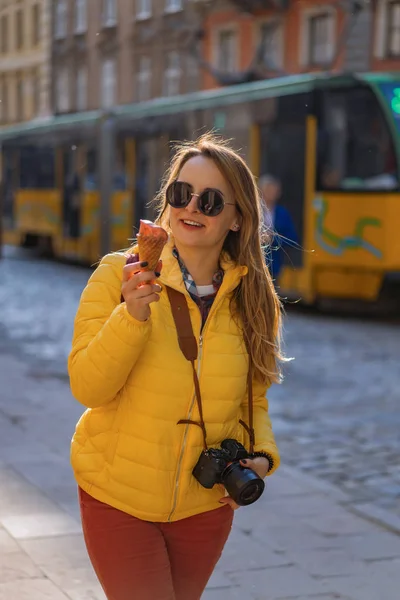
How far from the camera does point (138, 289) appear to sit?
266 cm

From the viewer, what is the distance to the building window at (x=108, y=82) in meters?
32.7

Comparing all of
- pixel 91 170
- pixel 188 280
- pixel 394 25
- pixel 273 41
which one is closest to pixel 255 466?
pixel 188 280

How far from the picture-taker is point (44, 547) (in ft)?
15.8

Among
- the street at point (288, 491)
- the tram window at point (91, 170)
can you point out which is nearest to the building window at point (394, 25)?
the tram window at point (91, 170)

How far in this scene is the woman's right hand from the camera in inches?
104

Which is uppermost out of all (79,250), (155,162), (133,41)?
(133,41)

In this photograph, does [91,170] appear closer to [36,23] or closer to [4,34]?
[36,23]

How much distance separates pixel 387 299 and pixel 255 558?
1186 cm

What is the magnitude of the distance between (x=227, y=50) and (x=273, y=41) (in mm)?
1825

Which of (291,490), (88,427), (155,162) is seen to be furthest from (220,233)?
(155,162)

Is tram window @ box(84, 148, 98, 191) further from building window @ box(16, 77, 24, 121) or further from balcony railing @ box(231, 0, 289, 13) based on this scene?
balcony railing @ box(231, 0, 289, 13)

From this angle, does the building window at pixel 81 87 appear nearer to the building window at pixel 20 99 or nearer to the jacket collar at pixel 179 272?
the building window at pixel 20 99

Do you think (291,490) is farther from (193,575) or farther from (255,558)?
(193,575)

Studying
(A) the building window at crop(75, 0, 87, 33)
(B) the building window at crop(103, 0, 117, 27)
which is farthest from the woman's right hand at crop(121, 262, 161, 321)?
(B) the building window at crop(103, 0, 117, 27)
